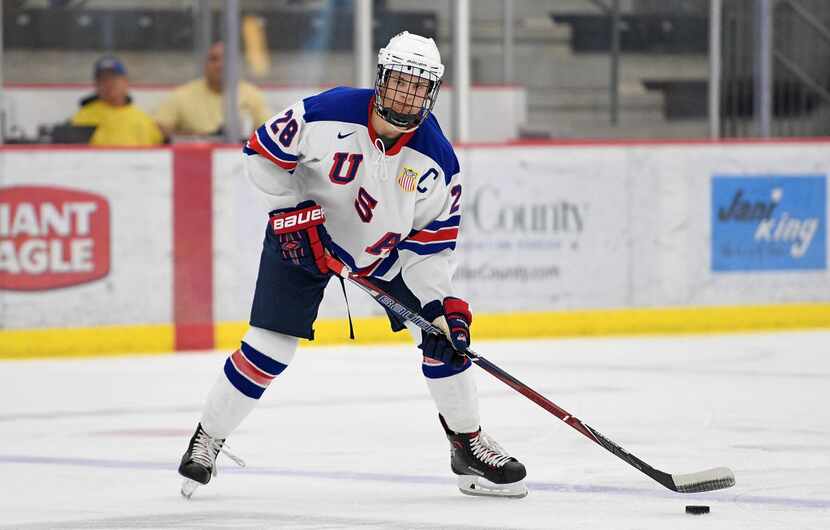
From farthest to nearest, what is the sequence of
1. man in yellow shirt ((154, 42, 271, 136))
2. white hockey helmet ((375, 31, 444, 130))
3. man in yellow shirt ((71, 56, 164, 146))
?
1. man in yellow shirt ((154, 42, 271, 136))
2. man in yellow shirt ((71, 56, 164, 146))
3. white hockey helmet ((375, 31, 444, 130))

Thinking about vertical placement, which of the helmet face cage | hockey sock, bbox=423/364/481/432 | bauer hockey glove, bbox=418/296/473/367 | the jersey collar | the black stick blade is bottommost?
the black stick blade

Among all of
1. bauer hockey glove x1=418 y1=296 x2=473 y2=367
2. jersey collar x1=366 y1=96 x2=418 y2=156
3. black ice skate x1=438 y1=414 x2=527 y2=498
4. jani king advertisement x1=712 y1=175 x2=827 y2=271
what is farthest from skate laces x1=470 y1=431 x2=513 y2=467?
jani king advertisement x1=712 y1=175 x2=827 y2=271

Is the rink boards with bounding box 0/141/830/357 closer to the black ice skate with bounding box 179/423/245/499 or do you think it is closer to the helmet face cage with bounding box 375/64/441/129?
the black ice skate with bounding box 179/423/245/499

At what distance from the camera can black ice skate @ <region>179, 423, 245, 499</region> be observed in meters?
3.99

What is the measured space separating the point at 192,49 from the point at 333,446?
4860 mm

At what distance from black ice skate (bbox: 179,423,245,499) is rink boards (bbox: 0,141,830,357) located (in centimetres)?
312

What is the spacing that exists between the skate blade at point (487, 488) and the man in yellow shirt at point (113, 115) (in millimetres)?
3876

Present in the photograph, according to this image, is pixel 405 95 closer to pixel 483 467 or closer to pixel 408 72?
pixel 408 72

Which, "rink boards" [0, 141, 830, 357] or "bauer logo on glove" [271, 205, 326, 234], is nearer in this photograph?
"bauer logo on glove" [271, 205, 326, 234]

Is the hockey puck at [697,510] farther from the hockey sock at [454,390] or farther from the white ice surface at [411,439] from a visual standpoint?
the hockey sock at [454,390]

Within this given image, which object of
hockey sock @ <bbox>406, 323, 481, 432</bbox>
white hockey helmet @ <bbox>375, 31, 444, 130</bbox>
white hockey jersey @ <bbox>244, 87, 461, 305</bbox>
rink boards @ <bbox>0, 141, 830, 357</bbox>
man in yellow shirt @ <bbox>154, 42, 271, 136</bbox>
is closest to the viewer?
white hockey helmet @ <bbox>375, 31, 444, 130</bbox>

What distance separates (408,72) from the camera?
3.84 m

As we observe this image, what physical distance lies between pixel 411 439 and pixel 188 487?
108 centimetres

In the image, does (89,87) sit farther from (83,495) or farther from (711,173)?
(83,495)
